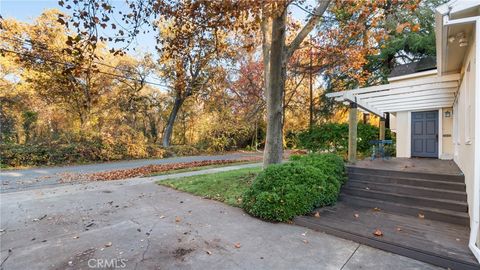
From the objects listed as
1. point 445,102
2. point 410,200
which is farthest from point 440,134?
point 410,200

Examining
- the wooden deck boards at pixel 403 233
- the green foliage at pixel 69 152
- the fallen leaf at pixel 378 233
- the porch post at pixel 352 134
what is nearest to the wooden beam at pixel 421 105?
the porch post at pixel 352 134

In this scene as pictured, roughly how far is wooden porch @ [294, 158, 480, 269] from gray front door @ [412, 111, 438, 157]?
508cm

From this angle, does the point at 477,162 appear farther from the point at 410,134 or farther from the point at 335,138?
the point at 335,138

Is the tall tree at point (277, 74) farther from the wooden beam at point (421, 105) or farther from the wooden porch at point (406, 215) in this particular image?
the wooden beam at point (421, 105)

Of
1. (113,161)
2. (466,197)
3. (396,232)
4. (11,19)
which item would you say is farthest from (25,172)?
(466,197)

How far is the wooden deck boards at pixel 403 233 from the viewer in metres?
3.33

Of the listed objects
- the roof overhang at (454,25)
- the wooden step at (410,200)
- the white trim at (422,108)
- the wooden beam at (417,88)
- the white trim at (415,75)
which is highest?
the white trim at (415,75)

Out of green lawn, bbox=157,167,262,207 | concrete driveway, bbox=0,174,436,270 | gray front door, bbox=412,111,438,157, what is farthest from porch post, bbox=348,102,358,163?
gray front door, bbox=412,111,438,157

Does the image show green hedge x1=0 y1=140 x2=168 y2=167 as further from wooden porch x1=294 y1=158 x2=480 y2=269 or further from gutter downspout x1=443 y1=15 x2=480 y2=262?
gutter downspout x1=443 y1=15 x2=480 y2=262

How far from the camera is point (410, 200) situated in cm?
534

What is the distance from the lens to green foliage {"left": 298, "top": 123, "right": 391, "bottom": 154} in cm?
1191

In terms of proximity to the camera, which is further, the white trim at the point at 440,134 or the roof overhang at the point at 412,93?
the white trim at the point at 440,134

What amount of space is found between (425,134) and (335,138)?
351cm

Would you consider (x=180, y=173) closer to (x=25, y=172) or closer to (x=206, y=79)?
(x=25, y=172)
